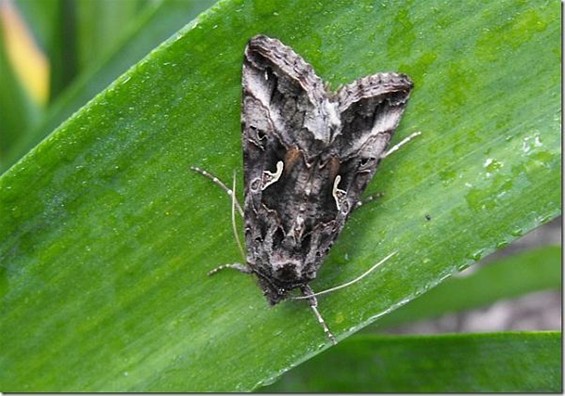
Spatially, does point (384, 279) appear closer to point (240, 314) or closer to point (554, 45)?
point (240, 314)

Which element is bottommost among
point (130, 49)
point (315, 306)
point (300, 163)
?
point (315, 306)

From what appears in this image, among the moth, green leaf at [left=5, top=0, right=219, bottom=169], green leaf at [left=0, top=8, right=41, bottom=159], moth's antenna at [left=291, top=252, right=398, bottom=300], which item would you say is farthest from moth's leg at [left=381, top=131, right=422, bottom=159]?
green leaf at [left=0, top=8, right=41, bottom=159]

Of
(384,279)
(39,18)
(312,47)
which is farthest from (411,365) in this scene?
(39,18)

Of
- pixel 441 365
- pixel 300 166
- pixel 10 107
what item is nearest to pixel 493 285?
pixel 441 365

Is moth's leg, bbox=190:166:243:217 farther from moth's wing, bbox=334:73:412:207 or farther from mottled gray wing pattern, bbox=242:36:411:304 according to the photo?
moth's wing, bbox=334:73:412:207

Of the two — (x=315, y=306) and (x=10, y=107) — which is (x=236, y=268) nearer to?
(x=315, y=306)

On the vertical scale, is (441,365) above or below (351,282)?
below
